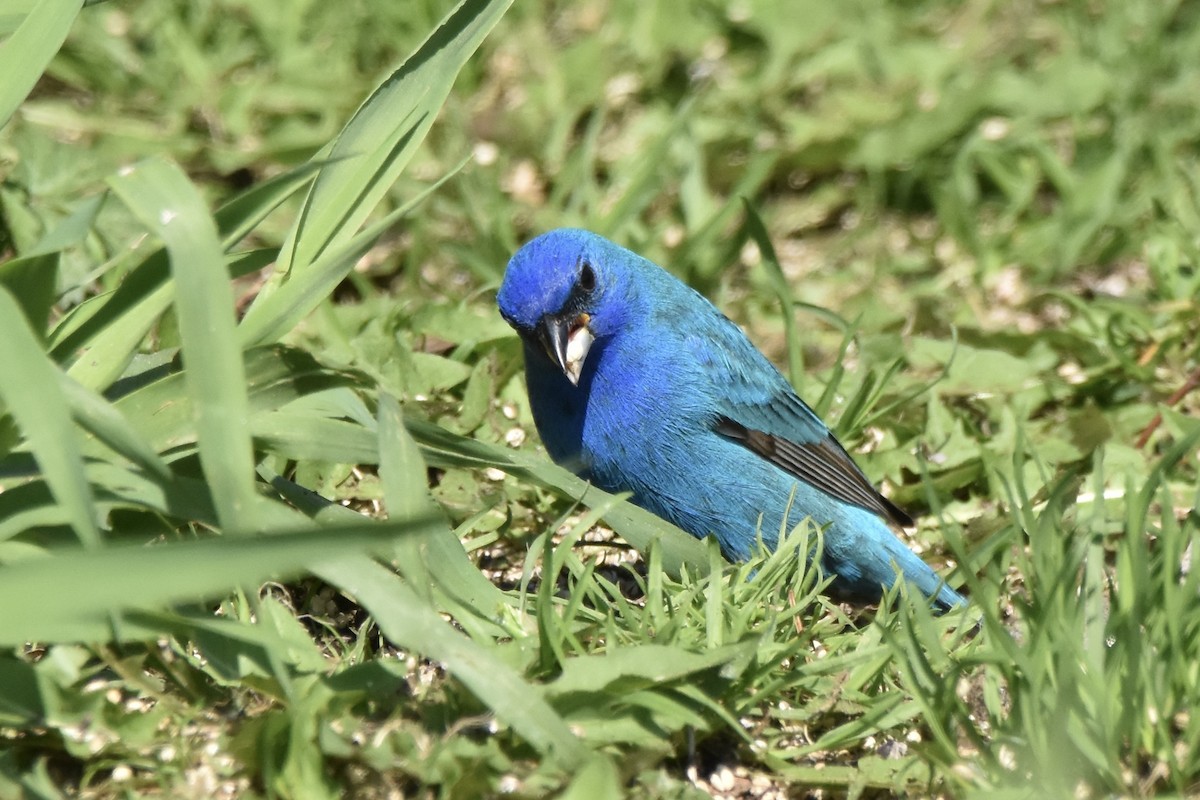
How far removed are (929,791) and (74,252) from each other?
2.89 metres

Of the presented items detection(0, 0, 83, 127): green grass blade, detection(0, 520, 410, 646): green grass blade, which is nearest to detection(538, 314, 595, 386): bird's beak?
detection(0, 0, 83, 127): green grass blade

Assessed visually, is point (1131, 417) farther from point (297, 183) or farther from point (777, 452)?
point (297, 183)

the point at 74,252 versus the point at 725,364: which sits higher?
the point at 74,252

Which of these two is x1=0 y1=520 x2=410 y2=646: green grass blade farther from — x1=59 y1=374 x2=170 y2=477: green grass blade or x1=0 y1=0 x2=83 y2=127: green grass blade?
x1=0 y1=0 x2=83 y2=127: green grass blade

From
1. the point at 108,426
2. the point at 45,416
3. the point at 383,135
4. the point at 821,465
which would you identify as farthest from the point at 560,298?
the point at 45,416

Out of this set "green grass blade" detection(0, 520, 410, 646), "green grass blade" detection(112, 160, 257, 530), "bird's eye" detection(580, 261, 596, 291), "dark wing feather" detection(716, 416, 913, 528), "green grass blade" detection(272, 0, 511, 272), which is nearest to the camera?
"green grass blade" detection(0, 520, 410, 646)

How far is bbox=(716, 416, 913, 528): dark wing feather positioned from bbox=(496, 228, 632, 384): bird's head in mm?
437

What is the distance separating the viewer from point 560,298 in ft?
11.1

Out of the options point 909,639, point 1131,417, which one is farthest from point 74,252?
point 1131,417

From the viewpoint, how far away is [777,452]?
3.66 meters

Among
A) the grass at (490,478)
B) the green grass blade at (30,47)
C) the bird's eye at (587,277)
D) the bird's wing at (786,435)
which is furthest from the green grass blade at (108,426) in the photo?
the bird's wing at (786,435)

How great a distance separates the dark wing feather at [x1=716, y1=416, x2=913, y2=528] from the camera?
143 inches

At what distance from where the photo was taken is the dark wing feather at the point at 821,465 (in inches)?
143

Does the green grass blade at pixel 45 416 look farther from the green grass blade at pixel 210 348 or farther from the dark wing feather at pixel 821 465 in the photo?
the dark wing feather at pixel 821 465
